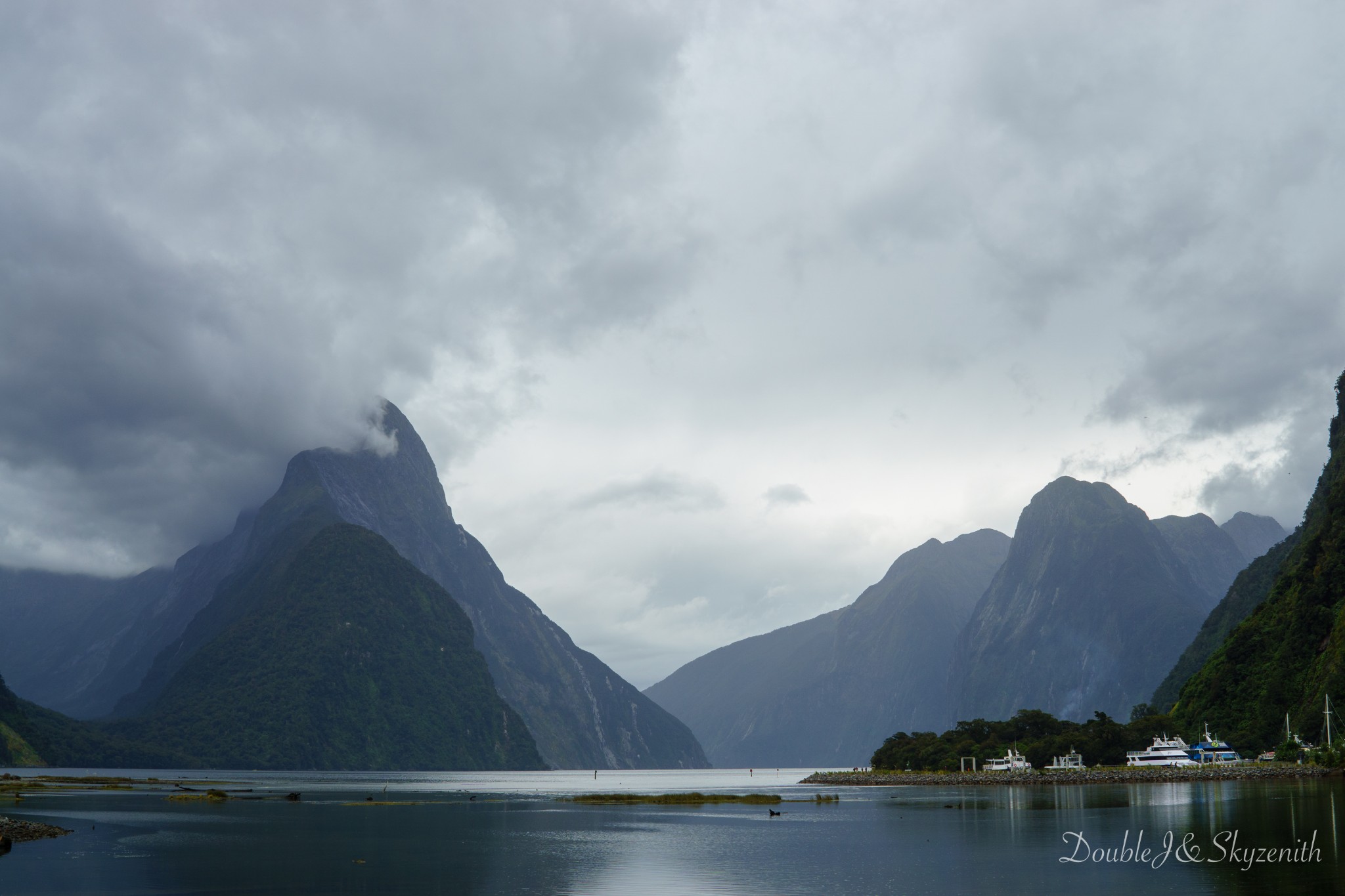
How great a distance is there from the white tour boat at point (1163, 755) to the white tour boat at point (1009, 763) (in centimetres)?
1586

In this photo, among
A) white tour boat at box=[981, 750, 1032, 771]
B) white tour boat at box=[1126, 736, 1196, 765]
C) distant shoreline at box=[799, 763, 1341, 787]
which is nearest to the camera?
distant shoreline at box=[799, 763, 1341, 787]

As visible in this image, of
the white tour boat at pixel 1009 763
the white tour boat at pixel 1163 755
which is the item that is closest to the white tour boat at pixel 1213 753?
the white tour boat at pixel 1163 755

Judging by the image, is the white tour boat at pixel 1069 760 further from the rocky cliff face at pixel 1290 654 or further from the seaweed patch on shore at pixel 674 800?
the seaweed patch on shore at pixel 674 800

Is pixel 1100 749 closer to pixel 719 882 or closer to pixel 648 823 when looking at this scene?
pixel 648 823

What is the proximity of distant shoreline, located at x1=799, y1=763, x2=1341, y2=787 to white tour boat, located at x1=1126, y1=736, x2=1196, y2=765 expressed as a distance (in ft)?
9.99

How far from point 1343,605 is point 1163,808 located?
262 ft

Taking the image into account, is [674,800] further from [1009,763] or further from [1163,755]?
[1163,755]

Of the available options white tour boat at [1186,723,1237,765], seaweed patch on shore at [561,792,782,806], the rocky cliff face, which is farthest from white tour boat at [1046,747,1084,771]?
seaweed patch on shore at [561,792,782,806]

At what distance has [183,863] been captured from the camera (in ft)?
182

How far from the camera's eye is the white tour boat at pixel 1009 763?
174250 millimetres

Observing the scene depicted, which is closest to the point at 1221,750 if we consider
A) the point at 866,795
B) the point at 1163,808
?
the point at 866,795

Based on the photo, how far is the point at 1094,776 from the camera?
151 metres

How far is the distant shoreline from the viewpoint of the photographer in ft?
424

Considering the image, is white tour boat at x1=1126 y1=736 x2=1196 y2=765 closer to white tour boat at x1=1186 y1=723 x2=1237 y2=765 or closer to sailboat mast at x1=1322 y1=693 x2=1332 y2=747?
white tour boat at x1=1186 y1=723 x2=1237 y2=765
